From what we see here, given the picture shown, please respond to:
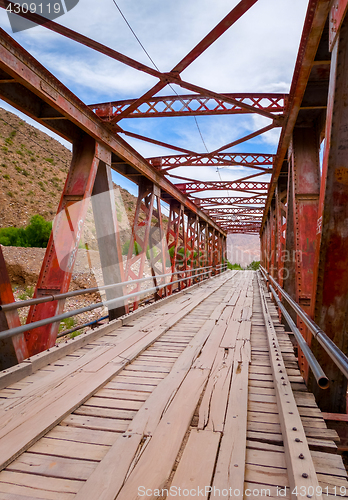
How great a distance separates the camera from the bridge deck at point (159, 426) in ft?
5.97

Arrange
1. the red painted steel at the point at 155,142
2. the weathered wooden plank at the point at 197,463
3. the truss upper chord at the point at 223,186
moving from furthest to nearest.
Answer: the truss upper chord at the point at 223,186 < the red painted steel at the point at 155,142 < the weathered wooden plank at the point at 197,463

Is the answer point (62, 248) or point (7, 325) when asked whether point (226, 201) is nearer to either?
point (62, 248)

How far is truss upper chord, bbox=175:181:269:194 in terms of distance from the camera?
13.4m

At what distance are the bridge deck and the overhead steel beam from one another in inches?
135

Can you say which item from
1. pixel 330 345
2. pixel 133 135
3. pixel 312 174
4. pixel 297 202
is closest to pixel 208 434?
pixel 330 345

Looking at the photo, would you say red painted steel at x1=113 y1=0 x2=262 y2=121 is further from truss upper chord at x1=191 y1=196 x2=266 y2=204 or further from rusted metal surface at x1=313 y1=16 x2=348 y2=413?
truss upper chord at x1=191 y1=196 x2=266 y2=204

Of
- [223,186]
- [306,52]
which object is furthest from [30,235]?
[306,52]

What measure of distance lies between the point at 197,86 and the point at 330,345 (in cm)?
473

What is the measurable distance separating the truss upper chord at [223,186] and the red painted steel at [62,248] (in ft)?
26.6

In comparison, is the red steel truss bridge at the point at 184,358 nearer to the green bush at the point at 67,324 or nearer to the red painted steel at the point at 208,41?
the red painted steel at the point at 208,41

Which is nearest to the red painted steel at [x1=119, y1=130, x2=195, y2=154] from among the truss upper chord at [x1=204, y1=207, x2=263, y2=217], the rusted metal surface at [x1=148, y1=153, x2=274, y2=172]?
the rusted metal surface at [x1=148, y1=153, x2=274, y2=172]

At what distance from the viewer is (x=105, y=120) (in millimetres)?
6219

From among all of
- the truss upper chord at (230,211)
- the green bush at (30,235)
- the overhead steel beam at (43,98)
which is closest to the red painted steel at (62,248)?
the overhead steel beam at (43,98)

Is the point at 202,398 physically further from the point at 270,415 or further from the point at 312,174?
the point at 312,174
